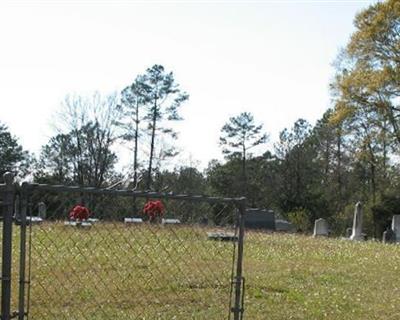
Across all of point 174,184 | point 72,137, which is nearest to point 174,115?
point 174,184

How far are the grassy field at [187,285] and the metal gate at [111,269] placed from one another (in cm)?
2

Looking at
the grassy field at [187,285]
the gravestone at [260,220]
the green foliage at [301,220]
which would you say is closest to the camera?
the grassy field at [187,285]

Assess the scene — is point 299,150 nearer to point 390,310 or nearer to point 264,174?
point 264,174

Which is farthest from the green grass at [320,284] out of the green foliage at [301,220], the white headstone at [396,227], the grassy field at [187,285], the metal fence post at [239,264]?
the green foliage at [301,220]

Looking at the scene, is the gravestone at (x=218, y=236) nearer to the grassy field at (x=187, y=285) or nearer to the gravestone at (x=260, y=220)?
the grassy field at (x=187, y=285)

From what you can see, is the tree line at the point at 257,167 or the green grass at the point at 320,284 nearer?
the green grass at the point at 320,284

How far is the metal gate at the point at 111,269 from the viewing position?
482 cm

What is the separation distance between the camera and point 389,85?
3541 cm

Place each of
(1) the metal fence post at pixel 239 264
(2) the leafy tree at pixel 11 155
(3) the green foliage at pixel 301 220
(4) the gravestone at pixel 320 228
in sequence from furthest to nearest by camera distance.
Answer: (2) the leafy tree at pixel 11 155
(3) the green foliage at pixel 301 220
(4) the gravestone at pixel 320 228
(1) the metal fence post at pixel 239 264

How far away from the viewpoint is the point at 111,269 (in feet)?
35.7

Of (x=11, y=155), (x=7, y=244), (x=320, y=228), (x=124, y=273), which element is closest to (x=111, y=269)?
(x=124, y=273)

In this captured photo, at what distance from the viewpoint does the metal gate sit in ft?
15.8

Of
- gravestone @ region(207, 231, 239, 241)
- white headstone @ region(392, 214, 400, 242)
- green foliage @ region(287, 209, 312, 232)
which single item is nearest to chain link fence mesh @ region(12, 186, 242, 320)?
gravestone @ region(207, 231, 239, 241)

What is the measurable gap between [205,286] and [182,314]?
6.61ft
